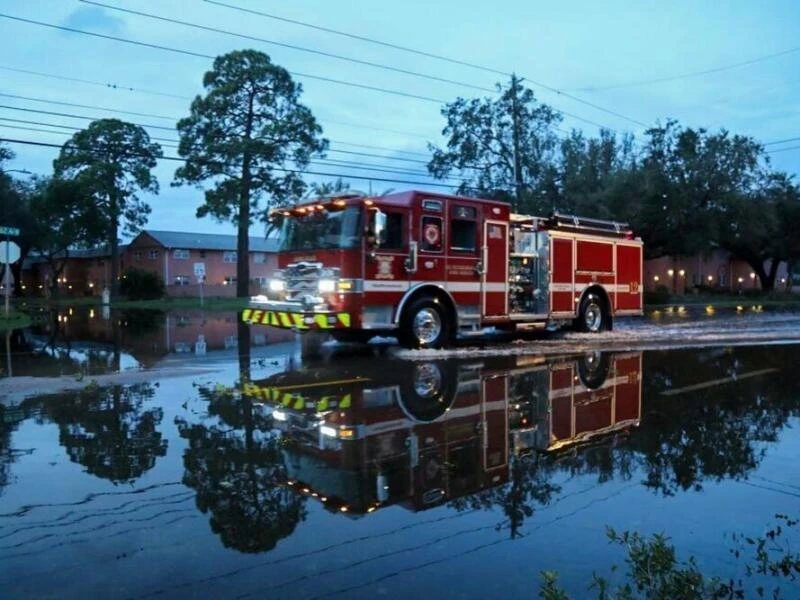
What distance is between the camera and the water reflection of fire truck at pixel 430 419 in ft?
17.6

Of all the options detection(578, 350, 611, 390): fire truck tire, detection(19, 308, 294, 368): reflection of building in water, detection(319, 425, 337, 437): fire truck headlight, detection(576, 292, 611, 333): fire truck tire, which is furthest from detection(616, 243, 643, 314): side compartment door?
detection(319, 425, 337, 437): fire truck headlight

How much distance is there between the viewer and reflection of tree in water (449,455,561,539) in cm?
471

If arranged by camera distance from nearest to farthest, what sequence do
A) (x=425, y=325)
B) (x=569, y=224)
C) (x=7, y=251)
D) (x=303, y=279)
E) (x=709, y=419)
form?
(x=709, y=419) → (x=303, y=279) → (x=425, y=325) → (x=569, y=224) → (x=7, y=251)

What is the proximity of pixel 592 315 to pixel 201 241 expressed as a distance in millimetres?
54839

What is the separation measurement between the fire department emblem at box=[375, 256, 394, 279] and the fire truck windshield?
22.4 inches

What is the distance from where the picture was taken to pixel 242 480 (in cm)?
534

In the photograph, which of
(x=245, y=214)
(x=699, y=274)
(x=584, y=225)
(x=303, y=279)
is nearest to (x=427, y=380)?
(x=303, y=279)

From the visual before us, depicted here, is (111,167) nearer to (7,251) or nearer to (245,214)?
(245,214)

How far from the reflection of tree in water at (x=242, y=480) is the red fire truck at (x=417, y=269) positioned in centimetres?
538

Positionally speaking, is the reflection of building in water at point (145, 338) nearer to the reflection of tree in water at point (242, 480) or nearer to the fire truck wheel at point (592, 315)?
the reflection of tree in water at point (242, 480)

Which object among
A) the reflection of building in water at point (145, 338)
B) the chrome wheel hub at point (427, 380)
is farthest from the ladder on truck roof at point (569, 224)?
the reflection of building in water at point (145, 338)

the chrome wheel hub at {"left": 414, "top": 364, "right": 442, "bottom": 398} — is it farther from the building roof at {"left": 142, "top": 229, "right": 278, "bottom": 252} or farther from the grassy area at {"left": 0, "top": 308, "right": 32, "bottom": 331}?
the building roof at {"left": 142, "top": 229, "right": 278, "bottom": 252}

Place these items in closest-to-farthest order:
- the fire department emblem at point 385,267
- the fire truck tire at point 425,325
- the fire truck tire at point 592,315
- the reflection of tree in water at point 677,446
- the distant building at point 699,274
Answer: the reflection of tree in water at point 677,446, the fire department emblem at point 385,267, the fire truck tire at point 425,325, the fire truck tire at point 592,315, the distant building at point 699,274

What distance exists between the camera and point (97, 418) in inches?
296
